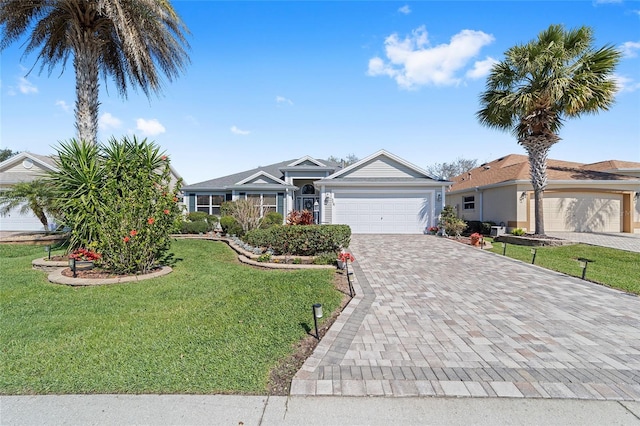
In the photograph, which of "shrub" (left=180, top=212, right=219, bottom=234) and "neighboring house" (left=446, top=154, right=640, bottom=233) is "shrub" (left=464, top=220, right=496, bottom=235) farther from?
"shrub" (left=180, top=212, right=219, bottom=234)

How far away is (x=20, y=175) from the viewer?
1788 cm

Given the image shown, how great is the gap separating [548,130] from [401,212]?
7535mm

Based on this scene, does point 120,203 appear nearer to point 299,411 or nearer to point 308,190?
point 299,411

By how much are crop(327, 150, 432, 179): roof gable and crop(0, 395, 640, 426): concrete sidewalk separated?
14.6m

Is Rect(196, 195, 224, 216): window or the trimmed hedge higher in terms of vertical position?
Rect(196, 195, 224, 216): window

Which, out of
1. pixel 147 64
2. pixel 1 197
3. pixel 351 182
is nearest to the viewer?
pixel 147 64

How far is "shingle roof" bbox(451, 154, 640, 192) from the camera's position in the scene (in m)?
17.0

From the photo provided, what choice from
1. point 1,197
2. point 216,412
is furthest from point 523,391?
point 1,197

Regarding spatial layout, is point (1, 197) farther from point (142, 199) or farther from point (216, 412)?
point (216, 412)

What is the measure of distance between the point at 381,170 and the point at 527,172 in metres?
8.80

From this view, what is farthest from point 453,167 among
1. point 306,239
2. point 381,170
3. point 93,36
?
point 93,36

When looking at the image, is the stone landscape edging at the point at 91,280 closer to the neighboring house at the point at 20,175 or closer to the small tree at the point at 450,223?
the small tree at the point at 450,223

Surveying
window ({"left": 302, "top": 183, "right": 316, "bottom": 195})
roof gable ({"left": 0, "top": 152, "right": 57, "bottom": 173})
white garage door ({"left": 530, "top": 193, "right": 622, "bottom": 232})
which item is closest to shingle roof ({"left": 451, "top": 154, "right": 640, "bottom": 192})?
white garage door ({"left": 530, "top": 193, "right": 622, "bottom": 232})

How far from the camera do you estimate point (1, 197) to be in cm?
1182
